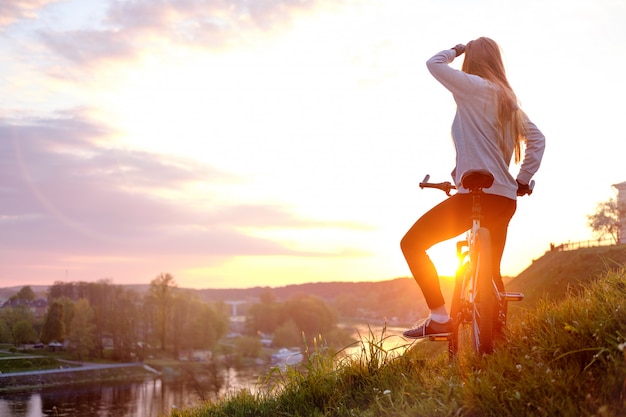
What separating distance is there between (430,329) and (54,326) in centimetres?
9617

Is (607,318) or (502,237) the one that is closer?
(607,318)

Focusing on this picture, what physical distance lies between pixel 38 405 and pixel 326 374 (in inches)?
2393

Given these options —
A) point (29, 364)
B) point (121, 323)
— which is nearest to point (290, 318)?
point (121, 323)

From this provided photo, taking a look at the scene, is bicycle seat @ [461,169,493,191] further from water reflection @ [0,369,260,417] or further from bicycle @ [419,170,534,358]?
water reflection @ [0,369,260,417]

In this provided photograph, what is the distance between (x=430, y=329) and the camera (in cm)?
499

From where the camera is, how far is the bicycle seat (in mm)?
4566

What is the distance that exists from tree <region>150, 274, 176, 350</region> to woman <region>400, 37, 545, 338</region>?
9884 centimetres

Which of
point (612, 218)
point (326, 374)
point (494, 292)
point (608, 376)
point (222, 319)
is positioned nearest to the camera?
point (608, 376)

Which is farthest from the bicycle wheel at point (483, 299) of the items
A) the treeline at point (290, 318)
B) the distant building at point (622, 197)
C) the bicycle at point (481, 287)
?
the treeline at point (290, 318)

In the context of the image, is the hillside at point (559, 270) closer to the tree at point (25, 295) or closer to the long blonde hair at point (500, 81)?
the long blonde hair at point (500, 81)

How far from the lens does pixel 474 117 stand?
4.72 m

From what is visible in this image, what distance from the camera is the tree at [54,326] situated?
301 ft

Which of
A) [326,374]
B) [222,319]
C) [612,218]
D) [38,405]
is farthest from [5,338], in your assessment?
[326,374]

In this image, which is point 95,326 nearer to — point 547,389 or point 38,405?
point 38,405
